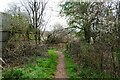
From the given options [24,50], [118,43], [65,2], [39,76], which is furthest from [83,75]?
[65,2]

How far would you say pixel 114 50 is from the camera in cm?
721

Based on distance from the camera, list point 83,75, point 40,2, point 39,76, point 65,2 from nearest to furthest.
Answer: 1. point 83,75
2. point 39,76
3. point 65,2
4. point 40,2

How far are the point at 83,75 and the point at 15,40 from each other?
26.7 feet

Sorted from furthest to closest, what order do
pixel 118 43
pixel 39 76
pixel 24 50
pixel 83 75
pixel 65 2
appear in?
pixel 65 2
pixel 24 50
pixel 39 76
pixel 83 75
pixel 118 43

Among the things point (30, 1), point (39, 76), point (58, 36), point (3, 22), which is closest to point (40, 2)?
point (30, 1)

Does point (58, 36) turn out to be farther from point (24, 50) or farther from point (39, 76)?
point (39, 76)

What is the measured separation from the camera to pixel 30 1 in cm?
2705

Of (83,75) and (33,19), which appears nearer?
(83,75)

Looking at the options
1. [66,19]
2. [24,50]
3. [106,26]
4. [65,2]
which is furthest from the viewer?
[66,19]

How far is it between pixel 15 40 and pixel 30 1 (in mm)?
11688

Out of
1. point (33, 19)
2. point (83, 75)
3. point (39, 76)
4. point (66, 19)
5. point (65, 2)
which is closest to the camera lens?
point (83, 75)

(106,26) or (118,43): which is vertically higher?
(106,26)

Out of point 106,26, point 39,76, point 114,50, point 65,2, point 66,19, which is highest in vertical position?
point 65,2

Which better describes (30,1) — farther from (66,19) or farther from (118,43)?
(118,43)
